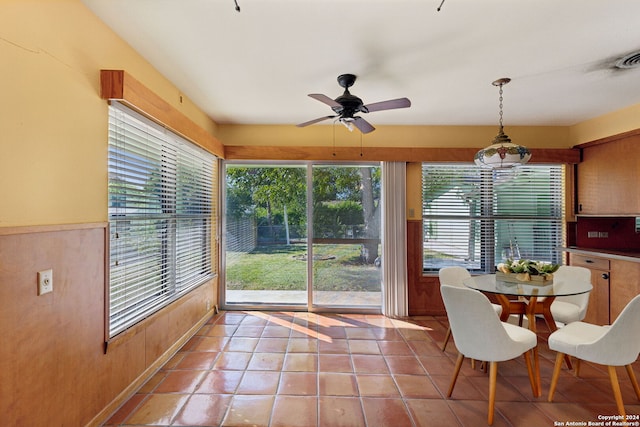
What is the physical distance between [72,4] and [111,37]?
32 centimetres

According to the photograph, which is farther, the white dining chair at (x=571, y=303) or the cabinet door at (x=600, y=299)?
the cabinet door at (x=600, y=299)

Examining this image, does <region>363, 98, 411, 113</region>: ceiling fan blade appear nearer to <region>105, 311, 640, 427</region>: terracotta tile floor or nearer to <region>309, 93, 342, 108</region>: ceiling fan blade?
<region>309, 93, 342, 108</region>: ceiling fan blade

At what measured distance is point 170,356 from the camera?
2.81m

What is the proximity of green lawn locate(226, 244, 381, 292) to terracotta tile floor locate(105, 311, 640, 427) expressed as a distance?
0.96 meters

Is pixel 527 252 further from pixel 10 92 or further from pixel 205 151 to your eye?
pixel 10 92

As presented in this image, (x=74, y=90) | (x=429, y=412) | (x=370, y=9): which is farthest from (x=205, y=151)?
(x=429, y=412)

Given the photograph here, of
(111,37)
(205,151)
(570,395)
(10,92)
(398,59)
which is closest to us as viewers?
(10,92)

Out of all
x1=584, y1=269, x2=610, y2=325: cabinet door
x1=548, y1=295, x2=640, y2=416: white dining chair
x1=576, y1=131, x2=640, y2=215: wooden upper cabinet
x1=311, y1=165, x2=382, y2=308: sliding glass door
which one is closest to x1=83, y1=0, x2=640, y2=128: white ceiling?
x1=576, y1=131, x2=640, y2=215: wooden upper cabinet

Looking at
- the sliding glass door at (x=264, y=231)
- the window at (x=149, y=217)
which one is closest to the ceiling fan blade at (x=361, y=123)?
the sliding glass door at (x=264, y=231)

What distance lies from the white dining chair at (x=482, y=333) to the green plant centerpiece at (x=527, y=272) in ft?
2.42

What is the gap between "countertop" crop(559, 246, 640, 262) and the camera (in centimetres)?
306

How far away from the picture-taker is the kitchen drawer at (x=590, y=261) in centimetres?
336

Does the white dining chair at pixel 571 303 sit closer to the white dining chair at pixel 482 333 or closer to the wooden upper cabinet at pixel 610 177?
the white dining chair at pixel 482 333

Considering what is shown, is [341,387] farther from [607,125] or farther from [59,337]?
[607,125]
